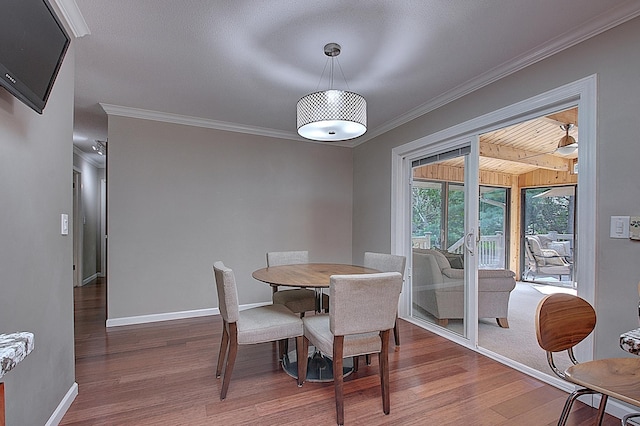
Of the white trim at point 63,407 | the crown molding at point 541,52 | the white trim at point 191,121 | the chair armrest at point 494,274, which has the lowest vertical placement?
the white trim at point 63,407

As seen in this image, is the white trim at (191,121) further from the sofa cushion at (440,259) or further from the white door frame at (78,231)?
the white door frame at (78,231)

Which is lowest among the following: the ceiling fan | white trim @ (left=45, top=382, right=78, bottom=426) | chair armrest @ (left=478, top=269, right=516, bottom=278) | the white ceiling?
white trim @ (left=45, top=382, right=78, bottom=426)

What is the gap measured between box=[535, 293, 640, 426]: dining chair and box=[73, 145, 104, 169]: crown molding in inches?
264

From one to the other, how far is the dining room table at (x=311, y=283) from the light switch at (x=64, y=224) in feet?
4.15

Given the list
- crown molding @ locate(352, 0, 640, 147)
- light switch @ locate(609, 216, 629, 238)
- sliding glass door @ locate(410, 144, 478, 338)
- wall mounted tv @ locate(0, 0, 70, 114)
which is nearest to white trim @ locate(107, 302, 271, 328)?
sliding glass door @ locate(410, 144, 478, 338)

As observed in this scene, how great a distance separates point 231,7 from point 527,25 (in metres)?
1.91

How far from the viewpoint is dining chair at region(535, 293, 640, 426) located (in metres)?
1.22

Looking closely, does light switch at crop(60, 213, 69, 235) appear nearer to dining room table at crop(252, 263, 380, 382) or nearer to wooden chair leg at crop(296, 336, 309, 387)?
dining room table at crop(252, 263, 380, 382)

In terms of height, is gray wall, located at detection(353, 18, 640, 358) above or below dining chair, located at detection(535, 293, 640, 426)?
above

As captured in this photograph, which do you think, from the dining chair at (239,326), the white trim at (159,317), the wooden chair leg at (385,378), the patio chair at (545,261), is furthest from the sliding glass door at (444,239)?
the patio chair at (545,261)

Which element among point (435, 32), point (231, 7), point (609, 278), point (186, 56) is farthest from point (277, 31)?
point (609, 278)

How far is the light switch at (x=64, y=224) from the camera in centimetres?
190

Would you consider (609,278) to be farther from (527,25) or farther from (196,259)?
(196,259)

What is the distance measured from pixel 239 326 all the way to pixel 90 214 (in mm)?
6023
